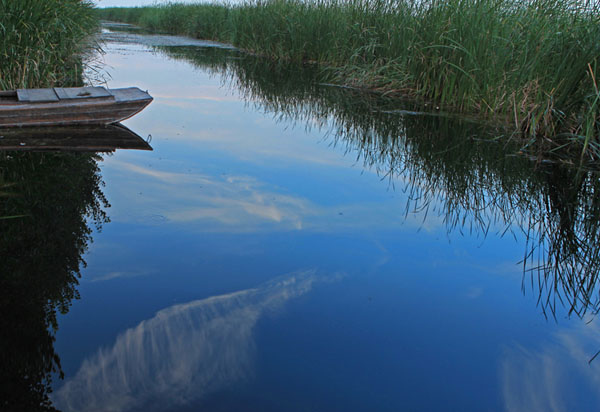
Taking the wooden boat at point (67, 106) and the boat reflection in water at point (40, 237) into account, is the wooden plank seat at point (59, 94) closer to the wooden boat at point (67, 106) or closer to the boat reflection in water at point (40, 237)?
the wooden boat at point (67, 106)

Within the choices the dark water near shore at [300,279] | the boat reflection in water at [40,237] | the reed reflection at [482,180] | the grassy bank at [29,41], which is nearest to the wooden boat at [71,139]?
the boat reflection in water at [40,237]

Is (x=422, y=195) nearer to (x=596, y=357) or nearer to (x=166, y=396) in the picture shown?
(x=596, y=357)

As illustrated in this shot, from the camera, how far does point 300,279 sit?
7.89 feet

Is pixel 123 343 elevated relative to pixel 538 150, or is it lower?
lower

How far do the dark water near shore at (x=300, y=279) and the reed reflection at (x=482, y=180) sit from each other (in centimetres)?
2

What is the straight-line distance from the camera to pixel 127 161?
4.12 m

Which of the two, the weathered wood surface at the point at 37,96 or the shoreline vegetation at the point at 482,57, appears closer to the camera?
the weathered wood surface at the point at 37,96

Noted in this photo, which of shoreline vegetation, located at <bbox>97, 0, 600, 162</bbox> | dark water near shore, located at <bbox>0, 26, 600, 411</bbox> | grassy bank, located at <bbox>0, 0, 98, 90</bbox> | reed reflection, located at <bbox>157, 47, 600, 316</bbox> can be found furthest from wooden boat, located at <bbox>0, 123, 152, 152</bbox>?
shoreline vegetation, located at <bbox>97, 0, 600, 162</bbox>

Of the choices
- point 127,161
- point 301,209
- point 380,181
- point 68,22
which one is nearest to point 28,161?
point 127,161

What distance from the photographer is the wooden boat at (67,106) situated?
417cm

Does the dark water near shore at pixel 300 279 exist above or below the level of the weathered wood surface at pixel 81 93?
below

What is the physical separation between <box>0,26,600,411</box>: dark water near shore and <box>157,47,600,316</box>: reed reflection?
0.07 feet

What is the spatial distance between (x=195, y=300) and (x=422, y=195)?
1.90 metres

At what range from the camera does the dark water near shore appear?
172 cm
